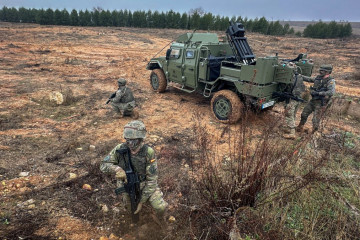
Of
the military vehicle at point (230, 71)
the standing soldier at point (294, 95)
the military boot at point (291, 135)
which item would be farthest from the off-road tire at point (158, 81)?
the military boot at point (291, 135)

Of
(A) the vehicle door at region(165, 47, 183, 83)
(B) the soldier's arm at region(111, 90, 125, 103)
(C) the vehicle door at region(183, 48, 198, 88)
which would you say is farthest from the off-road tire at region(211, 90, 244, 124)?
(B) the soldier's arm at region(111, 90, 125, 103)

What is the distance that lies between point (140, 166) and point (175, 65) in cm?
497

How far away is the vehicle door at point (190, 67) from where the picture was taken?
652 centimetres

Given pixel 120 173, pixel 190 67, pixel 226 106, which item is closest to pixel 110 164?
pixel 120 173

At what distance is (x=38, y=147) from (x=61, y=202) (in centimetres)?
183

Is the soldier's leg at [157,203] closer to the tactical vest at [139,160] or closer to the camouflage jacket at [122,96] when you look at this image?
the tactical vest at [139,160]

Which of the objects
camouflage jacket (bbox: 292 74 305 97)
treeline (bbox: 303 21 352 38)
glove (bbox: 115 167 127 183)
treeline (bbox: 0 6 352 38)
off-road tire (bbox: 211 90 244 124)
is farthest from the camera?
treeline (bbox: 303 21 352 38)

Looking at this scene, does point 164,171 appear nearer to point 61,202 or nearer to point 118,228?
point 118,228

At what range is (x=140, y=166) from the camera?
8.93ft

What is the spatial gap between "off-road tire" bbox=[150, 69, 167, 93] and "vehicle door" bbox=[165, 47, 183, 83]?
16.7 inches

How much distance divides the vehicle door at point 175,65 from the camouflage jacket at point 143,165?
4.71 metres

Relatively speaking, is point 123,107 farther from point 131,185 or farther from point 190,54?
point 131,185

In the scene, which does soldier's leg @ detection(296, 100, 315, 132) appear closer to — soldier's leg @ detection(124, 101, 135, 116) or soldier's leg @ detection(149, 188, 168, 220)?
soldier's leg @ detection(124, 101, 135, 116)

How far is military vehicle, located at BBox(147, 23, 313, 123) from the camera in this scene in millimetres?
5137
